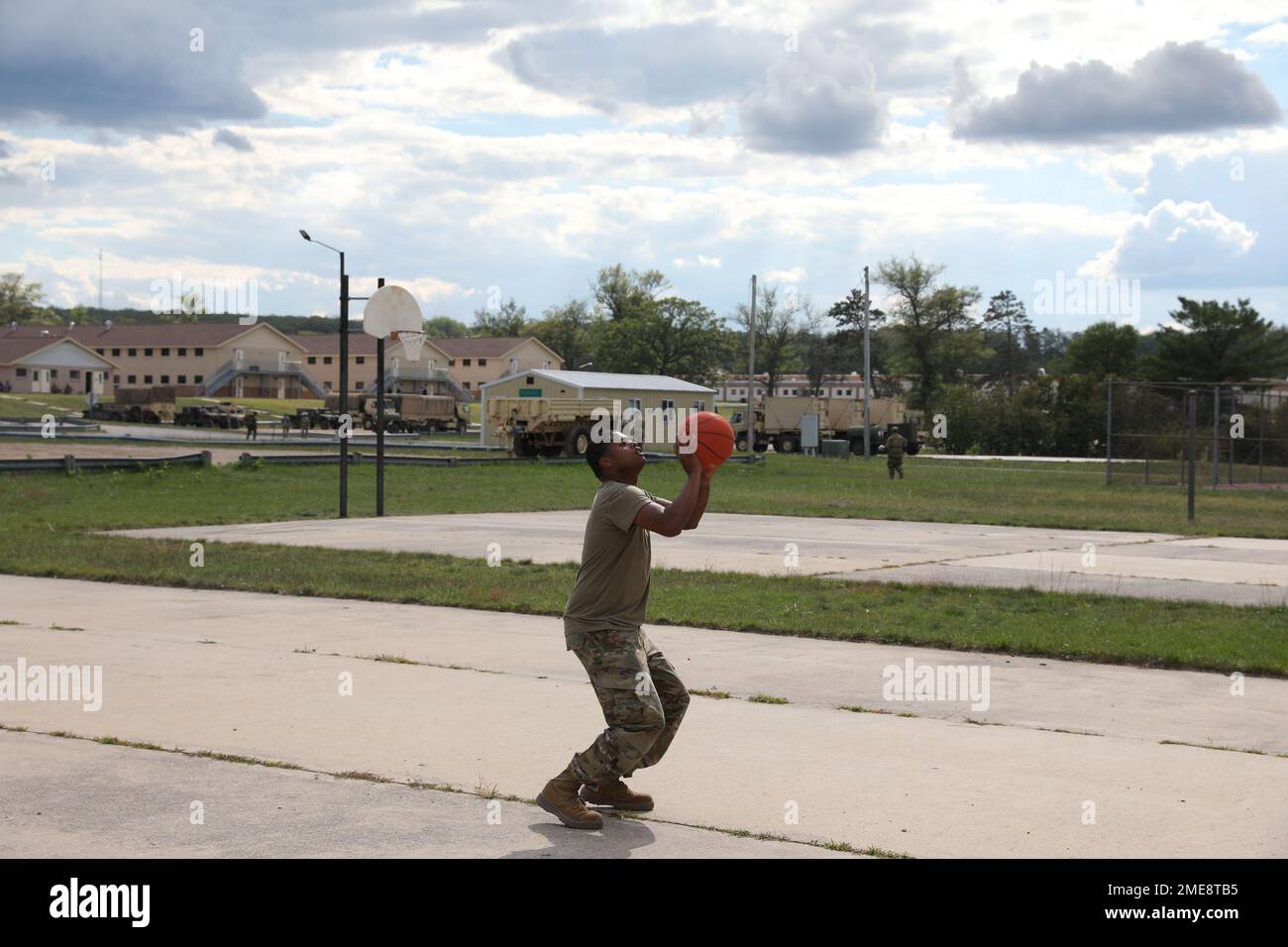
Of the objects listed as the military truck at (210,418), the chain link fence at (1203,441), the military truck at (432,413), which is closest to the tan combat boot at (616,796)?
the chain link fence at (1203,441)

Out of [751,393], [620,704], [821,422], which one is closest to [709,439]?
[620,704]

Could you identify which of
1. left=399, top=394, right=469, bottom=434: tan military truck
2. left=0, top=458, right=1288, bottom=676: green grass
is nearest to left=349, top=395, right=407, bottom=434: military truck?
left=399, top=394, right=469, bottom=434: tan military truck

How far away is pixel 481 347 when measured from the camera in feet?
435

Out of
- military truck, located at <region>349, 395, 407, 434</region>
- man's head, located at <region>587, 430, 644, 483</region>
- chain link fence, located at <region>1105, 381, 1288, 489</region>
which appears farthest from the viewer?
military truck, located at <region>349, 395, 407, 434</region>

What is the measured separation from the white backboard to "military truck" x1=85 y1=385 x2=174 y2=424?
2203 inches

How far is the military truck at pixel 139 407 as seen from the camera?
77812 mm

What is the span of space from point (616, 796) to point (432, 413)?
74930 mm

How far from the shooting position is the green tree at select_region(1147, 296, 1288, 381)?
3250 inches

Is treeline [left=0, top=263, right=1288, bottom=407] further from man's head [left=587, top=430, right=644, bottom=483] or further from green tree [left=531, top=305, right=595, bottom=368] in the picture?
man's head [left=587, top=430, right=644, bottom=483]

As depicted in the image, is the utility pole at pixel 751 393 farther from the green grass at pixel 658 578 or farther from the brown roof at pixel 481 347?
the brown roof at pixel 481 347
